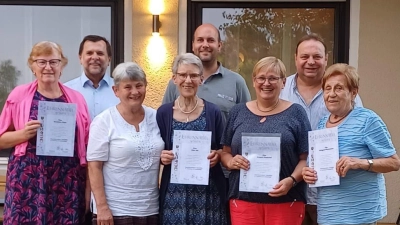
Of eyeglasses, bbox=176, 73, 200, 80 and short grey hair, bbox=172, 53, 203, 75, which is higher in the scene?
short grey hair, bbox=172, 53, 203, 75

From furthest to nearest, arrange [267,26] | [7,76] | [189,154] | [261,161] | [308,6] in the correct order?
[7,76], [267,26], [308,6], [189,154], [261,161]

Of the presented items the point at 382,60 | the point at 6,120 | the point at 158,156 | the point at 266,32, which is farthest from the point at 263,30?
the point at 6,120

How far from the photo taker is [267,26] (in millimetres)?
6051

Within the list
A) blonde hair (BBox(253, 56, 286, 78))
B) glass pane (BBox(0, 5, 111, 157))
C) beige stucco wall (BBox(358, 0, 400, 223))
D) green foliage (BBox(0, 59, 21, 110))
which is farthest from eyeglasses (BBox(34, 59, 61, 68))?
beige stucco wall (BBox(358, 0, 400, 223))

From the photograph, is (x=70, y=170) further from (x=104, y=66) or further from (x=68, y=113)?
(x=104, y=66)

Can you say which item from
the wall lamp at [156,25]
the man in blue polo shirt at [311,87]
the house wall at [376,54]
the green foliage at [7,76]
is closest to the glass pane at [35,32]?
the green foliage at [7,76]

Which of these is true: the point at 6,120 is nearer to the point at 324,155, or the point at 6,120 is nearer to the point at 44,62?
the point at 44,62

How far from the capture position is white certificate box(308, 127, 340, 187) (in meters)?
2.93

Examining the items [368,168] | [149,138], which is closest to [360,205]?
[368,168]

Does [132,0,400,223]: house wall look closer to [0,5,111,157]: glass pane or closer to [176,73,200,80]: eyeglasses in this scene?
[0,5,111,157]: glass pane

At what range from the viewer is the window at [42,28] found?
609cm

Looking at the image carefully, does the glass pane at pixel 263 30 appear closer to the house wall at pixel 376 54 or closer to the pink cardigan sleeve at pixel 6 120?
the house wall at pixel 376 54

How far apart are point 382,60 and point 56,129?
393cm

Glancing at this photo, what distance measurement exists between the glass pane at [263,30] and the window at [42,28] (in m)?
1.35
